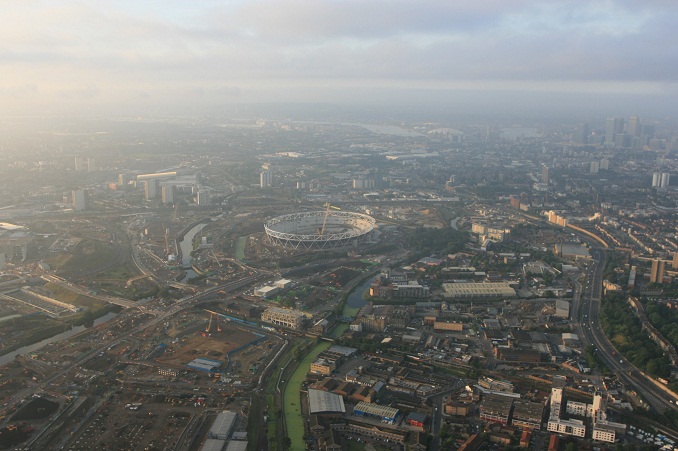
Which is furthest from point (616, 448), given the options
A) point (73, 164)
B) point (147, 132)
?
point (147, 132)

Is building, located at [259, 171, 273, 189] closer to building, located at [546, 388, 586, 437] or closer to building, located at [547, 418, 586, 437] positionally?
building, located at [546, 388, 586, 437]

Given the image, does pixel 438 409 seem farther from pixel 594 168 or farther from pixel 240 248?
pixel 594 168

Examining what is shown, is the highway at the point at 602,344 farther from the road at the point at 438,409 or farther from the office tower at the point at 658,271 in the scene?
the road at the point at 438,409

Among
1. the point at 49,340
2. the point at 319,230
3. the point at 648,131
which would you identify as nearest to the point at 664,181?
the point at 319,230

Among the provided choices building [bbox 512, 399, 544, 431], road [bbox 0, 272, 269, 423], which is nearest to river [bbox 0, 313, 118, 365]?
road [bbox 0, 272, 269, 423]

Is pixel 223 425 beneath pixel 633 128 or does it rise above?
beneath
